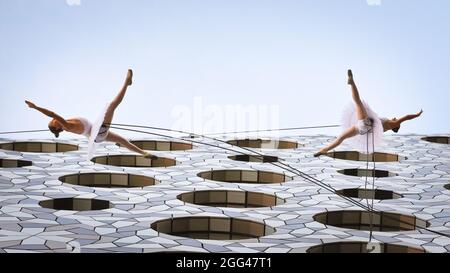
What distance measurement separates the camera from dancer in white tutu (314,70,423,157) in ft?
23.8

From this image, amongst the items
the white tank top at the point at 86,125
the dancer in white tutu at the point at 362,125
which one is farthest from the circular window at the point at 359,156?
the white tank top at the point at 86,125

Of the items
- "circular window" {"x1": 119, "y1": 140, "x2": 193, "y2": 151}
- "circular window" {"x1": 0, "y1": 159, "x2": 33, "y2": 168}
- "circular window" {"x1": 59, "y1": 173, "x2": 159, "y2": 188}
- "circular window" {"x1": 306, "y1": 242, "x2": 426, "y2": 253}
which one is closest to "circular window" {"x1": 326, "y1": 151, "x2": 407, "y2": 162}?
"circular window" {"x1": 119, "y1": 140, "x2": 193, "y2": 151}

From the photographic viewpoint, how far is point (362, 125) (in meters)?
7.34

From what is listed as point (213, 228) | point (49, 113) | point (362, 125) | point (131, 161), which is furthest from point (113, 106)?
point (131, 161)

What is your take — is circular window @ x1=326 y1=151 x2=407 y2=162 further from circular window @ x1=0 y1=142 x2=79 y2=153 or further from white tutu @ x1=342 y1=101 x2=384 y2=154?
white tutu @ x1=342 y1=101 x2=384 y2=154

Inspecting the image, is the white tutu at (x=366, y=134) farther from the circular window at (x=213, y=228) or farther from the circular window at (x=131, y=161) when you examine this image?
the circular window at (x=131, y=161)

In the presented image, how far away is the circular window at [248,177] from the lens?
1279 cm

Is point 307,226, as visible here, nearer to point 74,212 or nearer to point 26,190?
point 74,212

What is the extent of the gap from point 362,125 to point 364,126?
0.9 inches

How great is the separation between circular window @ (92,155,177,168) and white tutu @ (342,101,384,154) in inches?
235

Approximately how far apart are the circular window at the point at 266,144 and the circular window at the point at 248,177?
9.01 ft

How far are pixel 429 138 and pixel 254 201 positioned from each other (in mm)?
7393
